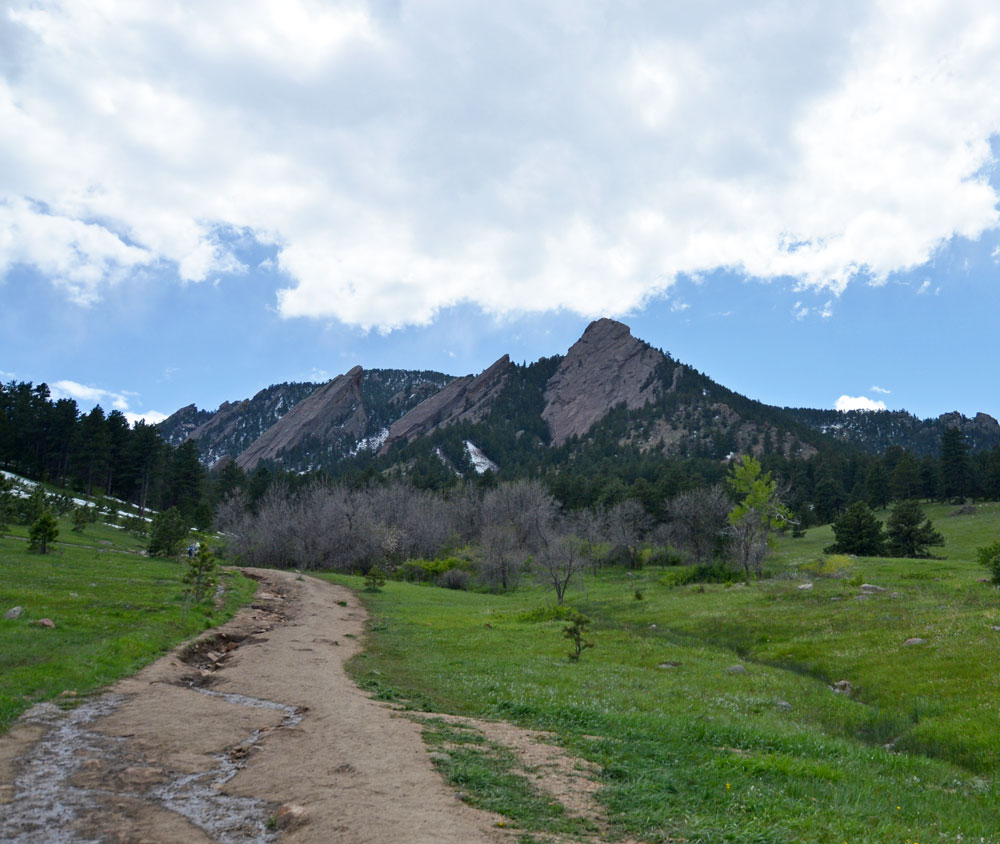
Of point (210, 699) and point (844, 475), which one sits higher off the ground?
point (844, 475)

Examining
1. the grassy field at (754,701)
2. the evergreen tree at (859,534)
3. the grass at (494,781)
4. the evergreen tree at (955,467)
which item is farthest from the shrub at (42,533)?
the evergreen tree at (955,467)

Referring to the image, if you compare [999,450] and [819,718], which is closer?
[819,718]

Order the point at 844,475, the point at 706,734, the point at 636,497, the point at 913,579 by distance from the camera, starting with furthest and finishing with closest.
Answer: the point at 844,475 → the point at 636,497 → the point at 913,579 → the point at 706,734

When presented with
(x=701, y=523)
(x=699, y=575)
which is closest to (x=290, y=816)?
(x=699, y=575)

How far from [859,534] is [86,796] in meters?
80.4

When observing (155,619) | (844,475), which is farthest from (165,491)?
(844,475)

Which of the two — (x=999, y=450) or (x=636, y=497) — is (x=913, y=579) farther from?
(x=999, y=450)

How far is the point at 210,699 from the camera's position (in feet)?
50.9

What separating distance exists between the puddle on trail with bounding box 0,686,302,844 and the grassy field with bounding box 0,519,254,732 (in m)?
1.72

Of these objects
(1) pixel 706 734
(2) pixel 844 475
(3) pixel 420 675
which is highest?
(2) pixel 844 475

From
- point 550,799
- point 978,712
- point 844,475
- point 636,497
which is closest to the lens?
point 550,799

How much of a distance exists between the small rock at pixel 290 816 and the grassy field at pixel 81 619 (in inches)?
287

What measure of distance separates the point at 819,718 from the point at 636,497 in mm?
80247

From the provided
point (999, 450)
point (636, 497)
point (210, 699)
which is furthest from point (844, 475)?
point (210, 699)
